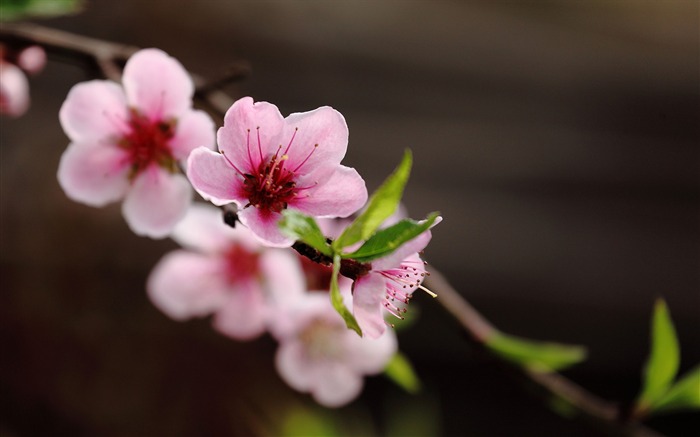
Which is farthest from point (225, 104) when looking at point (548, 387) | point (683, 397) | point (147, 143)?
point (683, 397)

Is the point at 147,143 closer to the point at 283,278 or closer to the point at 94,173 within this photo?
the point at 94,173

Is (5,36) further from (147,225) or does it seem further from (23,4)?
(147,225)

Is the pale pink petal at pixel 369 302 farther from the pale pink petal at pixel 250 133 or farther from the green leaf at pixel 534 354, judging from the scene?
the green leaf at pixel 534 354

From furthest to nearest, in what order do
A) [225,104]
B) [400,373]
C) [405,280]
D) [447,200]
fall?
[447,200], [400,373], [225,104], [405,280]

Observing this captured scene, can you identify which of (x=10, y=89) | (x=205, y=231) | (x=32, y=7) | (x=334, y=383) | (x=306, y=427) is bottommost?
(x=306, y=427)

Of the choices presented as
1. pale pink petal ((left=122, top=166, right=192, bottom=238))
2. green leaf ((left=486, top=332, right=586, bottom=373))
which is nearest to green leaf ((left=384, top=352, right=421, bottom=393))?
green leaf ((left=486, top=332, right=586, bottom=373))

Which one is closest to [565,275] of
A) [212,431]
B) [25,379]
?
[212,431]

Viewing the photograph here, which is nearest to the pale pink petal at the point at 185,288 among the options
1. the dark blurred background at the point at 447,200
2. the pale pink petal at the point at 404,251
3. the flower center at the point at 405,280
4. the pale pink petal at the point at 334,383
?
the pale pink petal at the point at 334,383
